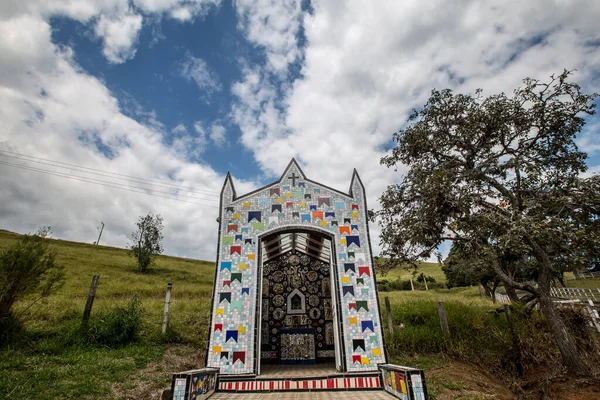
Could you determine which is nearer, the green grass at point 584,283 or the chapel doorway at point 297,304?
the chapel doorway at point 297,304

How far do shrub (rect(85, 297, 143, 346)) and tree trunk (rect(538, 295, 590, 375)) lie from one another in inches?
467

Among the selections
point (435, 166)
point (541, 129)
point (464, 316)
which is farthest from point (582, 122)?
point (464, 316)

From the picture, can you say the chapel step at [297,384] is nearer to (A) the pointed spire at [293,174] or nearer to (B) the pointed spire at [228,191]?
(B) the pointed spire at [228,191]

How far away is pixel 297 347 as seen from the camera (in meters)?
9.81

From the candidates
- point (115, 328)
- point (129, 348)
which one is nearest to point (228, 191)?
point (129, 348)

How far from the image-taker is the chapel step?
5973mm

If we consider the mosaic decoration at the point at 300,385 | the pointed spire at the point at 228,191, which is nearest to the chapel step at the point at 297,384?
the mosaic decoration at the point at 300,385

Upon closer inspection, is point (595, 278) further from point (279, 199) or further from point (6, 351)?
point (6, 351)

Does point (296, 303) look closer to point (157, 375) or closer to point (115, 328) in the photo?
point (157, 375)

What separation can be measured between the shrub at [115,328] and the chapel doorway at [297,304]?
3.90 m

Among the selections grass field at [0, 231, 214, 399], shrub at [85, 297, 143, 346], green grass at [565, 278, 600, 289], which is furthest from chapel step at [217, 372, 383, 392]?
green grass at [565, 278, 600, 289]

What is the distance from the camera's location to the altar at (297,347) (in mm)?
9648

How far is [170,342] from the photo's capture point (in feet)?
29.9

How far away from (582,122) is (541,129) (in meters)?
1.07
